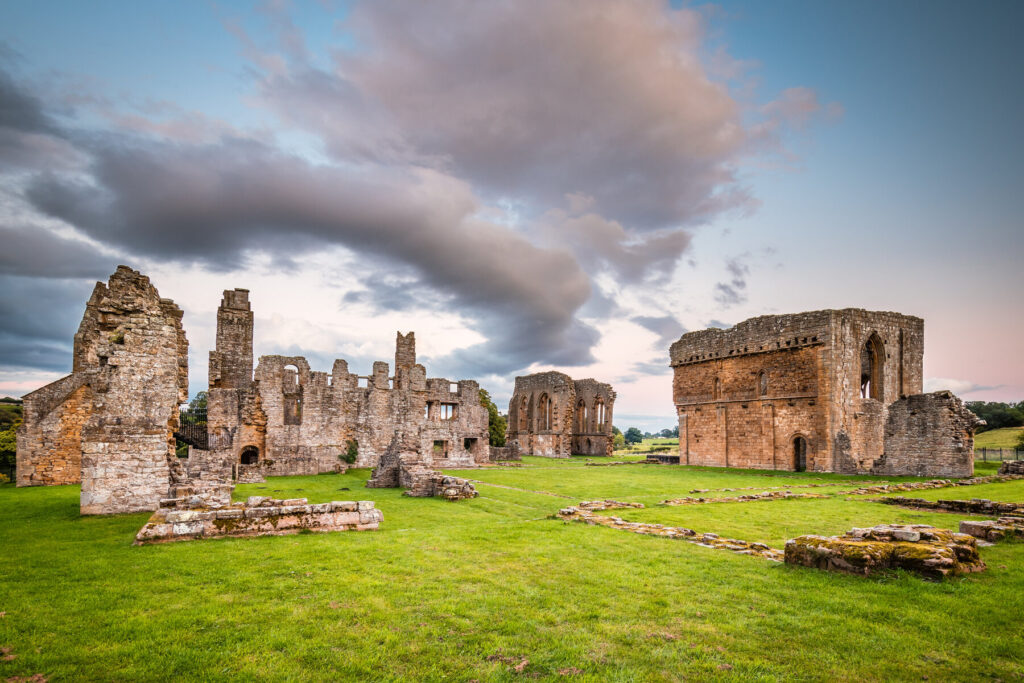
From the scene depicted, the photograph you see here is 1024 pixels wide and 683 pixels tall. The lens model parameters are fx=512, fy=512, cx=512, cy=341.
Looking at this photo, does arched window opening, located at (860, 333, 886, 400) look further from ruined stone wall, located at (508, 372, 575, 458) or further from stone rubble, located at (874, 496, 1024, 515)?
ruined stone wall, located at (508, 372, 575, 458)

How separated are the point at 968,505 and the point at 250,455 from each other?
29838mm

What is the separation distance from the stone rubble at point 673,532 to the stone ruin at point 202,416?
5068mm

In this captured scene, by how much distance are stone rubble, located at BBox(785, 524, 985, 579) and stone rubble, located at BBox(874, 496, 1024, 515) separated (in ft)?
24.1

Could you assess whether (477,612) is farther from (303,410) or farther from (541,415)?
(541,415)

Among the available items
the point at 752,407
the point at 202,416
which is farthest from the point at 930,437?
the point at 202,416

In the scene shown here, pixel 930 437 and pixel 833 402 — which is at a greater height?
pixel 833 402

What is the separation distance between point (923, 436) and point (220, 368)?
120 ft

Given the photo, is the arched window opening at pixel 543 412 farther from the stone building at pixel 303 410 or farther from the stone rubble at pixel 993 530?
the stone rubble at pixel 993 530

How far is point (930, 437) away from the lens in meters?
25.5

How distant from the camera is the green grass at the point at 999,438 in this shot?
41.9 m

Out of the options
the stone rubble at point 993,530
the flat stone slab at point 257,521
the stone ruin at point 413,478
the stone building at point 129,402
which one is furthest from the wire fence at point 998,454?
the stone building at point 129,402

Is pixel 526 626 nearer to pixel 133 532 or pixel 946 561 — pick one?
pixel 946 561

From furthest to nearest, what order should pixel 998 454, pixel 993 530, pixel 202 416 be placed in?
pixel 998 454 < pixel 202 416 < pixel 993 530

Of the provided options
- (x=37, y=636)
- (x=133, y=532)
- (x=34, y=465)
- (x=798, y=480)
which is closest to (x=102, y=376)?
(x=133, y=532)
